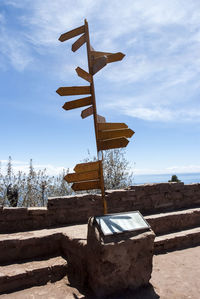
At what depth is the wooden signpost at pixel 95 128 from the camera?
3418 mm

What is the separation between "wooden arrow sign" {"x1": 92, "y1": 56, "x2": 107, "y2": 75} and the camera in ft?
10.7

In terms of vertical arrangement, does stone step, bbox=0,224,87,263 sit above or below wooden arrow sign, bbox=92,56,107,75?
below

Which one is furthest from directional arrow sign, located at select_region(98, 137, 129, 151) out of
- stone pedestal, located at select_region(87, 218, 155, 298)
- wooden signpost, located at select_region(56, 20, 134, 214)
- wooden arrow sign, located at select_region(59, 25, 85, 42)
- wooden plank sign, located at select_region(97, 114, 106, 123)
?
wooden arrow sign, located at select_region(59, 25, 85, 42)

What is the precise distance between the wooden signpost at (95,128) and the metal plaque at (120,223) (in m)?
0.25

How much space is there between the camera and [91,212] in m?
5.52

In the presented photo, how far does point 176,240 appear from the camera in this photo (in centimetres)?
496

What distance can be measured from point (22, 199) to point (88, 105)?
33.6 feet

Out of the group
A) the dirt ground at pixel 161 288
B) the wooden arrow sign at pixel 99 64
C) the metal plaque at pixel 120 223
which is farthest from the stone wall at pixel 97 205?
the wooden arrow sign at pixel 99 64

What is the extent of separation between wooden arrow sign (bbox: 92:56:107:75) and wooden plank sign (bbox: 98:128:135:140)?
34.6 inches

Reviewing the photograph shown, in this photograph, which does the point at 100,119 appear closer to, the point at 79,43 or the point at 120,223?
the point at 79,43

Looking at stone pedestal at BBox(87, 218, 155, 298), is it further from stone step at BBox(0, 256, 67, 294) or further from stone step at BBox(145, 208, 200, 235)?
stone step at BBox(145, 208, 200, 235)

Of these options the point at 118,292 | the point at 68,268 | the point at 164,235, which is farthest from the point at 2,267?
the point at 164,235

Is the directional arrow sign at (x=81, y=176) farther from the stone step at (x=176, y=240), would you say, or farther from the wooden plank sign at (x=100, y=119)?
the stone step at (x=176, y=240)

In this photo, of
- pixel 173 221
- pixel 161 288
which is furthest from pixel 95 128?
pixel 173 221
